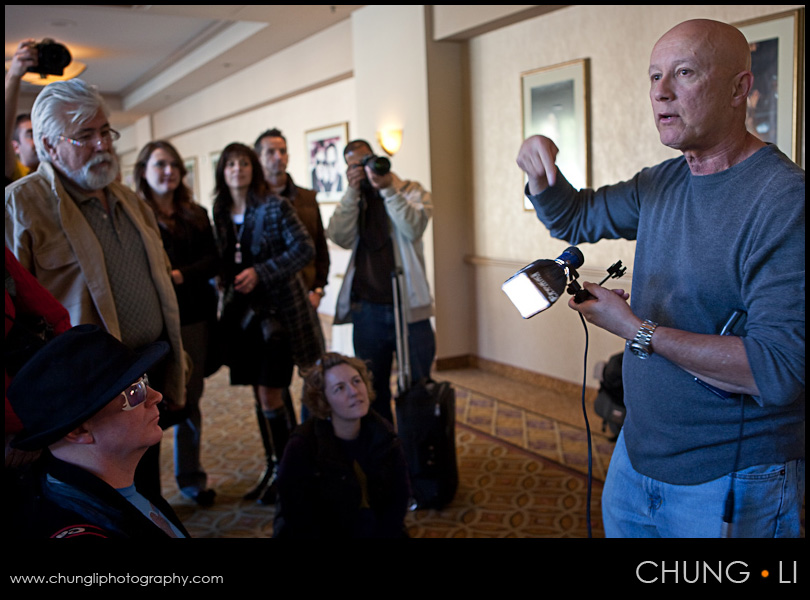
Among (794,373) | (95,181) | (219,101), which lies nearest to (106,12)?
(219,101)

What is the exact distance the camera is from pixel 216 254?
3.12 metres

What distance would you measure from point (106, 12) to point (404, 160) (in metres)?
3.72

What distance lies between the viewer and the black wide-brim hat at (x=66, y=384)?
111cm

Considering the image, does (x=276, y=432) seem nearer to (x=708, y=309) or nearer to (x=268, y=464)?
(x=268, y=464)

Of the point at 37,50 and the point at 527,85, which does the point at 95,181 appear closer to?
the point at 37,50

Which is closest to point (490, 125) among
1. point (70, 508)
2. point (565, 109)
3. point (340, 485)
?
point (565, 109)

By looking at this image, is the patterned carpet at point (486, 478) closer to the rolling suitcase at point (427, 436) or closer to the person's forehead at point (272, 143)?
the rolling suitcase at point (427, 436)

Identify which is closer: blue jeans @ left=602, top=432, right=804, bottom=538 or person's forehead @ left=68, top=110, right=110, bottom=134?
blue jeans @ left=602, top=432, right=804, bottom=538

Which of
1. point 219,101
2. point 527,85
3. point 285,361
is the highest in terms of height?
point 219,101

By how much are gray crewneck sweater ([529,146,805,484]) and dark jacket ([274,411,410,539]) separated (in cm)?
121

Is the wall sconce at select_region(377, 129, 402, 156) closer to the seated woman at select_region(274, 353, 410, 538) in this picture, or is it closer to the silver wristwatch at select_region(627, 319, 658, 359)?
the seated woman at select_region(274, 353, 410, 538)

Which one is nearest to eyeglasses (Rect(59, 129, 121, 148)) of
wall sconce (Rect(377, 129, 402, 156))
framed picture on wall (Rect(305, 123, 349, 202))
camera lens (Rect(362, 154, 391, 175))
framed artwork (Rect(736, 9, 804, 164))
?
camera lens (Rect(362, 154, 391, 175))

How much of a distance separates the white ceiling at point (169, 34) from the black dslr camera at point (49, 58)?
157 inches

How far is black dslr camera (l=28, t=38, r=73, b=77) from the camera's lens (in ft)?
7.52
